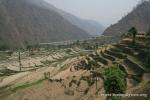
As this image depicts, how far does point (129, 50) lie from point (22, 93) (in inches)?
838

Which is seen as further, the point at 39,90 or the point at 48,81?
the point at 48,81

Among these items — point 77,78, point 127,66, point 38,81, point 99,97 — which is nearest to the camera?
point 99,97

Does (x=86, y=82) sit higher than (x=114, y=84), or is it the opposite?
(x=114, y=84)

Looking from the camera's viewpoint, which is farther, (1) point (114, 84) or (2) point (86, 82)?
(2) point (86, 82)

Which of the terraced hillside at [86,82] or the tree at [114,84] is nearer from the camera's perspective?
the tree at [114,84]

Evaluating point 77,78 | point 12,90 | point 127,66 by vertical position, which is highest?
point 127,66

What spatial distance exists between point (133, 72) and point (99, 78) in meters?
6.68

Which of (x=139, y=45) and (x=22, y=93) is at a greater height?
(x=139, y=45)

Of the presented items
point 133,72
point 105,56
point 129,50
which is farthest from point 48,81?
point 133,72

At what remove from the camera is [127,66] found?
4241cm

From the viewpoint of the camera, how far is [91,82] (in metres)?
44.7

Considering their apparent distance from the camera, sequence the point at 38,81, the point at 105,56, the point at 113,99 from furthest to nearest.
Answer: the point at 38,81, the point at 105,56, the point at 113,99

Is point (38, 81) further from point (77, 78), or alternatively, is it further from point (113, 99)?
point (113, 99)

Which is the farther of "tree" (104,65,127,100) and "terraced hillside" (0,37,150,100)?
"terraced hillside" (0,37,150,100)
